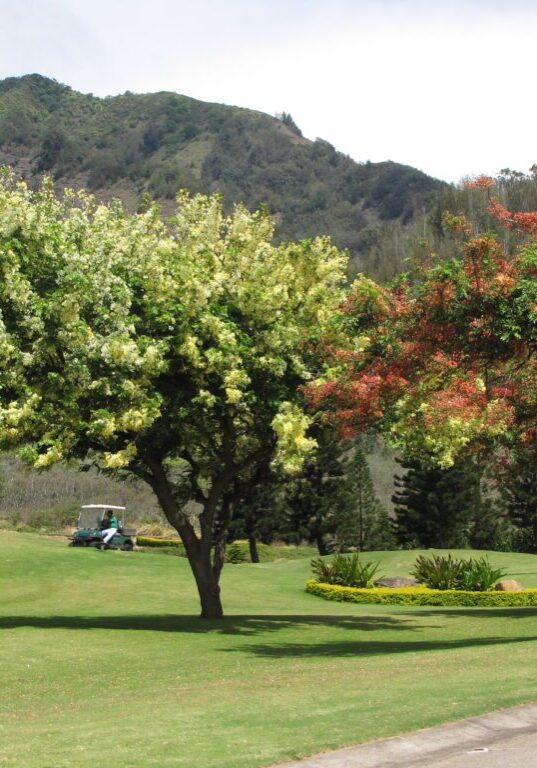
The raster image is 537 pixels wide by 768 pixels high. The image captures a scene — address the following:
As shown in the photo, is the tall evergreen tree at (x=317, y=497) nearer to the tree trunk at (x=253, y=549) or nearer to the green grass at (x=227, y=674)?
the tree trunk at (x=253, y=549)

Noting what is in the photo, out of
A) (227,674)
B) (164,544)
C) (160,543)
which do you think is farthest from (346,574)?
(227,674)

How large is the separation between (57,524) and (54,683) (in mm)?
58728

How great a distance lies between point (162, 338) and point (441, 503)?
143 feet

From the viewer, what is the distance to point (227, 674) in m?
16.4

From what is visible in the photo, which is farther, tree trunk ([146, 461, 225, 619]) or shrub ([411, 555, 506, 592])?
shrub ([411, 555, 506, 592])

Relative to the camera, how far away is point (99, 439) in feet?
76.1

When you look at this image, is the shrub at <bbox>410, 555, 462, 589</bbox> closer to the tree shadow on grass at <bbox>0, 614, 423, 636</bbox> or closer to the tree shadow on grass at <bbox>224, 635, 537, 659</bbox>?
the tree shadow on grass at <bbox>0, 614, 423, 636</bbox>

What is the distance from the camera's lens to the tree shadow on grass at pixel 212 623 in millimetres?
24812

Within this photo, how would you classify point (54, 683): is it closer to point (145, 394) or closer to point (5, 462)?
point (145, 394)

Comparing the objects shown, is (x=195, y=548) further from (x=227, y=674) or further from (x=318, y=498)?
(x=318, y=498)

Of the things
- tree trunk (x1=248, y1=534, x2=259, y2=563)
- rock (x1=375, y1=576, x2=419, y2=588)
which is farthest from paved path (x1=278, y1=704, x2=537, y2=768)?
tree trunk (x1=248, y1=534, x2=259, y2=563)

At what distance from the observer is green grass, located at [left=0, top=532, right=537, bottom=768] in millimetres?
9453

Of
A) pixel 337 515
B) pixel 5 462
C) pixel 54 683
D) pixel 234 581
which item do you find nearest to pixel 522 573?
pixel 234 581

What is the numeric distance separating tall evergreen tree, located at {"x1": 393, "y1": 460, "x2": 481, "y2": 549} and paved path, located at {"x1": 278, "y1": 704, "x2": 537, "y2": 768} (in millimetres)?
53402
